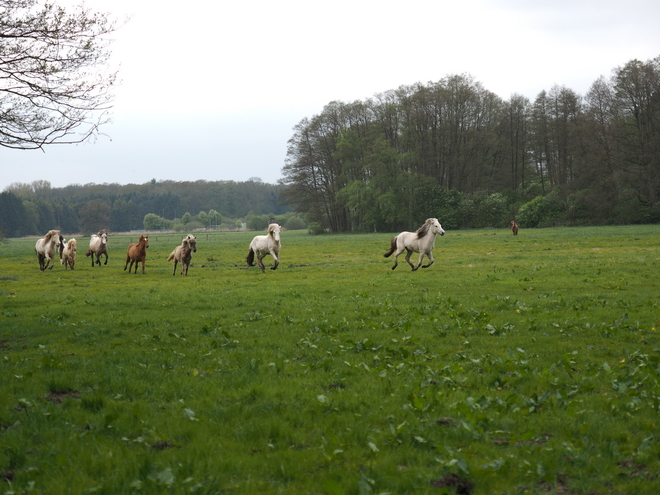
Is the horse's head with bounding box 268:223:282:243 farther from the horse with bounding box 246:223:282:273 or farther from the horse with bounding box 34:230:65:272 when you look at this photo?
the horse with bounding box 34:230:65:272

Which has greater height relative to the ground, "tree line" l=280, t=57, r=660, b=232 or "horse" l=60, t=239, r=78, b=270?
"tree line" l=280, t=57, r=660, b=232

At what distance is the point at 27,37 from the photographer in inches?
460

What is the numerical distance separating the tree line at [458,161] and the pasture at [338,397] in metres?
62.8

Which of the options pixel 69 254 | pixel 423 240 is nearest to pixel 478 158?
pixel 423 240

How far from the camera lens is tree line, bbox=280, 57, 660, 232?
70.9 meters

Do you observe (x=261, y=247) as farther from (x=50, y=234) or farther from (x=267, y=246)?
(x=50, y=234)

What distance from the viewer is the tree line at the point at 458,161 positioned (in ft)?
233

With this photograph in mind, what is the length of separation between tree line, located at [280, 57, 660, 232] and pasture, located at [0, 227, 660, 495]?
2473 inches

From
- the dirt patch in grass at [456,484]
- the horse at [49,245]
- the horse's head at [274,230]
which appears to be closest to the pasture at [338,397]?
the dirt patch in grass at [456,484]

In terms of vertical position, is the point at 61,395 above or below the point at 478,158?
below

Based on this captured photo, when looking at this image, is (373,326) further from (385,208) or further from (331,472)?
(385,208)

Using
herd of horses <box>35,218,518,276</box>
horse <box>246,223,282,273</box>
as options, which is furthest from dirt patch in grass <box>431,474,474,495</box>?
horse <box>246,223,282,273</box>

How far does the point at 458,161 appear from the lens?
3378 inches

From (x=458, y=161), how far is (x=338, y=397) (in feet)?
271
